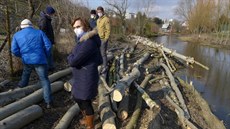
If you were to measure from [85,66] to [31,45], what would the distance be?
1.92 meters

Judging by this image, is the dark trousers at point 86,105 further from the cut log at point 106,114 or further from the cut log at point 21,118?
the cut log at point 21,118

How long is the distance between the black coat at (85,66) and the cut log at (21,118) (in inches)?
47.0

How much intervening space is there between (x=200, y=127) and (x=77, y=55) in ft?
14.0

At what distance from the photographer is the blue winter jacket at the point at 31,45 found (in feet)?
21.0

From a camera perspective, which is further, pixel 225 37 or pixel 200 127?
pixel 225 37

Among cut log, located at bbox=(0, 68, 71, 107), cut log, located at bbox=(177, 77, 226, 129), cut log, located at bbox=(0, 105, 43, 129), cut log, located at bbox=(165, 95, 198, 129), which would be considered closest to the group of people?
cut log, located at bbox=(0, 68, 71, 107)

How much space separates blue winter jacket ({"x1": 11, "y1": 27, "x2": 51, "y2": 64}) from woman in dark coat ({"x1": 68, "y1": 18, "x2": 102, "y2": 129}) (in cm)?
155

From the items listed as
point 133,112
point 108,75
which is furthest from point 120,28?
point 133,112

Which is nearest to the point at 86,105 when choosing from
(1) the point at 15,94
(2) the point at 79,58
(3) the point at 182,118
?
(2) the point at 79,58

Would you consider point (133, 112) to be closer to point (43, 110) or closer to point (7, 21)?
point (43, 110)

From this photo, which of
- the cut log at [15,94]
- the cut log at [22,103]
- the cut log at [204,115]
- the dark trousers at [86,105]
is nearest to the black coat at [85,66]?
the dark trousers at [86,105]

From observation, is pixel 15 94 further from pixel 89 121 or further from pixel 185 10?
pixel 185 10

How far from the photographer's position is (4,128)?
200 inches

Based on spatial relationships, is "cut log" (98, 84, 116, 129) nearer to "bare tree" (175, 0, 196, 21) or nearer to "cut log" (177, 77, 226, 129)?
"cut log" (177, 77, 226, 129)
